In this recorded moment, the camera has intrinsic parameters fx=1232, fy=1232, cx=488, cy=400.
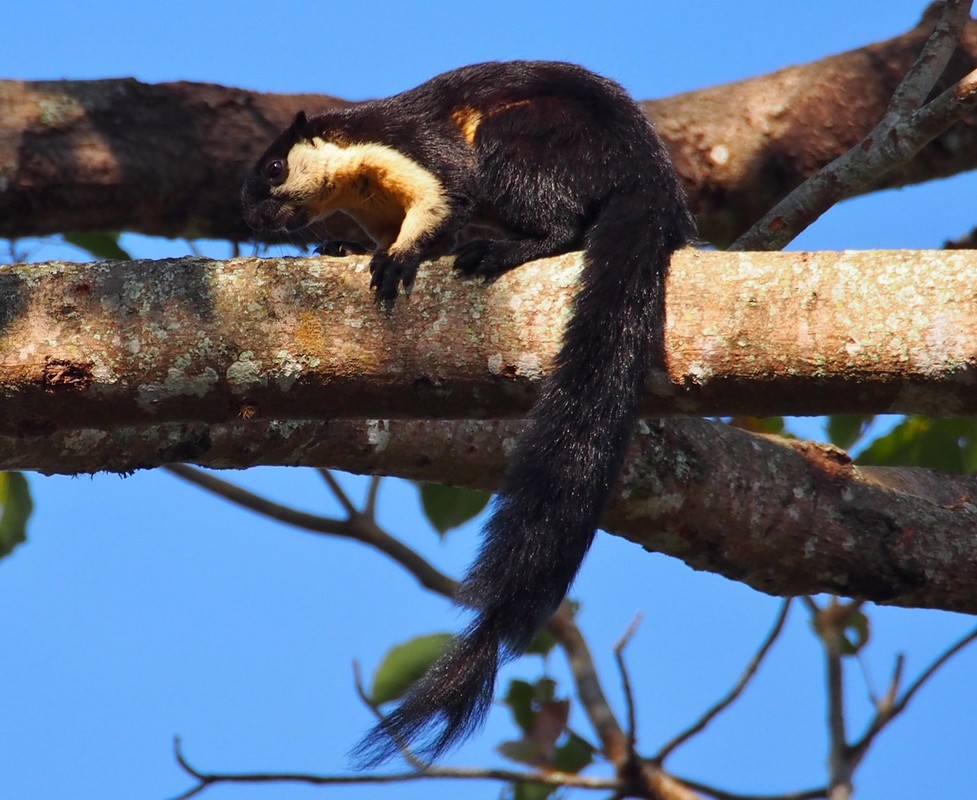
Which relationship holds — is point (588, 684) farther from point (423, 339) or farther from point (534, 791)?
point (423, 339)

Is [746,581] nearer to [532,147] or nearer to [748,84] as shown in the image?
[532,147]

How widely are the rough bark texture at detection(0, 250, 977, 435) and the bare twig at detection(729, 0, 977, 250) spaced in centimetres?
95

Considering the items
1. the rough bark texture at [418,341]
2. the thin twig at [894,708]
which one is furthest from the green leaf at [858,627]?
the rough bark texture at [418,341]

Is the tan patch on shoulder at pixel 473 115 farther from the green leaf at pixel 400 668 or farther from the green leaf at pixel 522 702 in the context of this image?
the green leaf at pixel 522 702

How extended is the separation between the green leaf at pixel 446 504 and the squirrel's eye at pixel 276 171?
3.56 ft

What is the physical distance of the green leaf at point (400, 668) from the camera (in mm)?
4340

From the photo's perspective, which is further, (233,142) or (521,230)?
(233,142)

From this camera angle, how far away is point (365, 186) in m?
3.80

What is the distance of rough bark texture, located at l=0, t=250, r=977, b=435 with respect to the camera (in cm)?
237

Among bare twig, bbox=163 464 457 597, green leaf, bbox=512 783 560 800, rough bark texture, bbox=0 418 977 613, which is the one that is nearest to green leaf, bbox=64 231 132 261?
bare twig, bbox=163 464 457 597

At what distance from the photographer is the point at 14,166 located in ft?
15.2

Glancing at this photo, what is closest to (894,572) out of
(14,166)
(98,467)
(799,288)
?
(799,288)

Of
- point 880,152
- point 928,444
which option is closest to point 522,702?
point 928,444

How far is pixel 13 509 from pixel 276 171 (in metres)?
1.38
